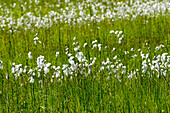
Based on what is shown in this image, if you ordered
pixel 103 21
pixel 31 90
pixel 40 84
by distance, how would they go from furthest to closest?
pixel 103 21
pixel 40 84
pixel 31 90

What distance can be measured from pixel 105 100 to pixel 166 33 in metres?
3.86

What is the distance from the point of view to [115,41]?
6941 mm

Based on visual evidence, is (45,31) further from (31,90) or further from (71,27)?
(31,90)

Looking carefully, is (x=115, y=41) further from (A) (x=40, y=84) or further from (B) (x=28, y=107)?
(B) (x=28, y=107)

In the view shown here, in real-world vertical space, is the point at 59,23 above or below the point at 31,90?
above

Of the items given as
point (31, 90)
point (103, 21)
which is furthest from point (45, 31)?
point (31, 90)

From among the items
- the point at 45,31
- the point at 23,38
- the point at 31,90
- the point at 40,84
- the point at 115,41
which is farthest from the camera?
the point at 45,31

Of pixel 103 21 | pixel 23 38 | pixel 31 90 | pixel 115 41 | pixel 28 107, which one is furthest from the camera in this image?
pixel 103 21

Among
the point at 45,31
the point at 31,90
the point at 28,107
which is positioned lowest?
the point at 28,107

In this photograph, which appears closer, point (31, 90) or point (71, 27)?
point (31, 90)

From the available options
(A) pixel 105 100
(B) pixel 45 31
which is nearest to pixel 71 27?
(B) pixel 45 31

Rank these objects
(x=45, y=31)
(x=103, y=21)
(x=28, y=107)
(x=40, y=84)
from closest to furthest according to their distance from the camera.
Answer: (x=28, y=107) < (x=40, y=84) < (x=45, y=31) < (x=103, y=21)

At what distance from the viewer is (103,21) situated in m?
8.80

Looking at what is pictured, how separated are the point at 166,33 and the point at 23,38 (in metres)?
3.82
